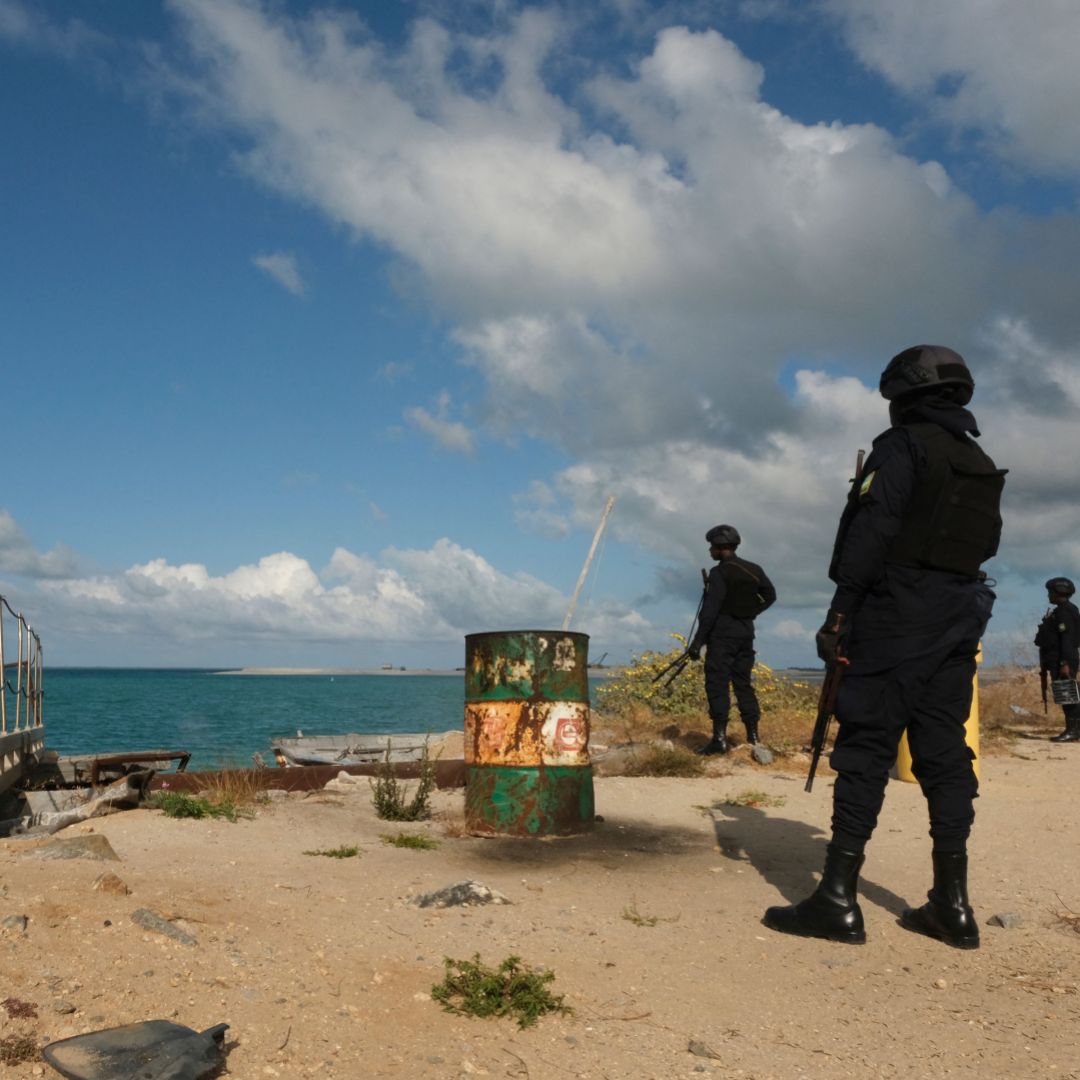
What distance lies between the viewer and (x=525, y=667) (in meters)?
6.18

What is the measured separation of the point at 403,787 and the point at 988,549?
539 centimetres

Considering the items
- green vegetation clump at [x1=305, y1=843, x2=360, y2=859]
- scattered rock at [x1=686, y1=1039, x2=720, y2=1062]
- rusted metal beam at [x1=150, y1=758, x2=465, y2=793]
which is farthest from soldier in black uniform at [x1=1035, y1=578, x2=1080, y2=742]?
scattered rock at [x1=686, y1=1039, x2=720, y2=1062]

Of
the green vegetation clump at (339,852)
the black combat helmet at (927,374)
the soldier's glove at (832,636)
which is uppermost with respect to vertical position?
the black combat helmet at (927,374)

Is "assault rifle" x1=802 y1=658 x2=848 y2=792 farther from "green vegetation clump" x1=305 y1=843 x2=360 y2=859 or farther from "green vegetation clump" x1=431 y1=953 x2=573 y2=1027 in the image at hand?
"green vegetation clump" x1=305 y1=843 x2=360 y2=859

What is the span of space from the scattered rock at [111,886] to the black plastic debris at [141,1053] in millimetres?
1208

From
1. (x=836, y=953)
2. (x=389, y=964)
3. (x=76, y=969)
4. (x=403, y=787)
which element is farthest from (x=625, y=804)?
(x=76, y=969)

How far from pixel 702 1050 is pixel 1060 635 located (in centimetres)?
1168

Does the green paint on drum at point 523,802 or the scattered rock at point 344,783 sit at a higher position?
the green paint on drum at point 523,802

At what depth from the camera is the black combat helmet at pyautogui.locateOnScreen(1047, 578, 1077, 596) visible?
12695 millimetres

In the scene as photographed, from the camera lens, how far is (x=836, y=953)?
3.67 metres

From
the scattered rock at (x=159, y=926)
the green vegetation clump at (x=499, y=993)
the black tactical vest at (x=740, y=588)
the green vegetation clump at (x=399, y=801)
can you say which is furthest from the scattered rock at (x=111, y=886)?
the black tactical vest at (x=740, y=588)

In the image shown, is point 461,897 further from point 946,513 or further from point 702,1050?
point 946,513

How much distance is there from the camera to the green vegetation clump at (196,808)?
6.38 m

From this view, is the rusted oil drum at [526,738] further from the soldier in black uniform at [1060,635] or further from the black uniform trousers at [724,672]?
the soldier in black uniform at [1060,635]
